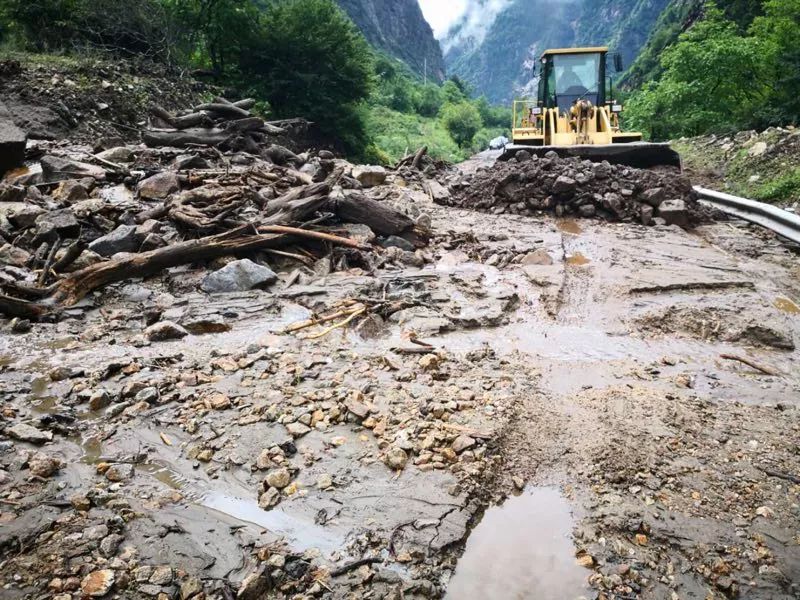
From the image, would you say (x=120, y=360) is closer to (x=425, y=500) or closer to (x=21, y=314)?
(x=21, y=314)

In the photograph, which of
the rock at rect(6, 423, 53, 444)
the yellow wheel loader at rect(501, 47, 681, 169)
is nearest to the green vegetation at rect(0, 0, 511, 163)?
the yellow wheel loader at rect(501, 47, 681, 169)

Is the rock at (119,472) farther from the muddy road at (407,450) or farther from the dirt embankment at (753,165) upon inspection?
A: the dirt embankment at (753,165)

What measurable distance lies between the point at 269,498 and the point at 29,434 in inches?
59.2

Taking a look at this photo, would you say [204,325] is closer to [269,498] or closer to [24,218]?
Result: [269,498]

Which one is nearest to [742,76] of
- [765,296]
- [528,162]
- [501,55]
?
[528,162]

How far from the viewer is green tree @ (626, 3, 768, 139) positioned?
50.4 feet

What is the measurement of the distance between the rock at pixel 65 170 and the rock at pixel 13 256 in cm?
220

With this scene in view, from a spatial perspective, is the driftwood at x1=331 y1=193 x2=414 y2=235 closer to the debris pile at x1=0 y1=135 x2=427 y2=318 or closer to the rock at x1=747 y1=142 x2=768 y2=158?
the debris pile at x1=0 y1=135 x2=427 y2=318

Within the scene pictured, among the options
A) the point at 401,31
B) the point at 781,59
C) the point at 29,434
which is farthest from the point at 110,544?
the point at 401,31

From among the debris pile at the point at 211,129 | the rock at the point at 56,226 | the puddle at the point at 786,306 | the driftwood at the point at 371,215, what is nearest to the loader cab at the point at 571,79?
the debris pile at the point at 211,129

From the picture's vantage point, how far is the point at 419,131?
38.4m

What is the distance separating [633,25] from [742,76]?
103 m

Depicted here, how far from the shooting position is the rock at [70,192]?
6.75 m

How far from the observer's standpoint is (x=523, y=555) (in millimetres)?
2221
